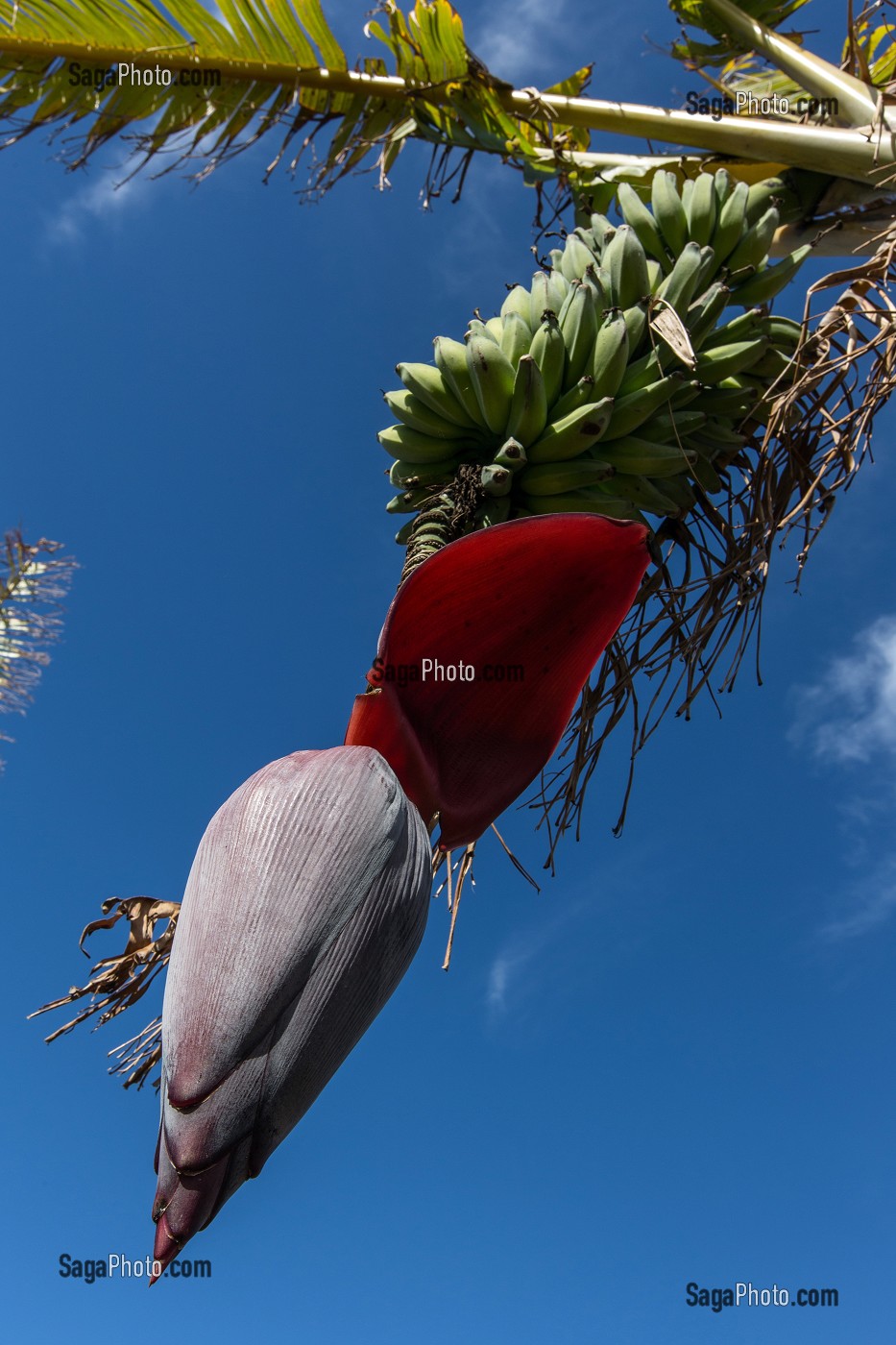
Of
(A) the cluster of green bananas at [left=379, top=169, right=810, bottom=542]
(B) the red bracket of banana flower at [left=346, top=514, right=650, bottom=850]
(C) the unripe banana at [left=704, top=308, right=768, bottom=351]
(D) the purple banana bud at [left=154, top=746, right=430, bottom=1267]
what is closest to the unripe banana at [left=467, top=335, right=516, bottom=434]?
(A) the cluster of green bananas at [left=379, top=169, right=810, bottom=542]

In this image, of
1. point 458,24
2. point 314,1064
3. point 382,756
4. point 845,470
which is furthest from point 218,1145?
point 458,24

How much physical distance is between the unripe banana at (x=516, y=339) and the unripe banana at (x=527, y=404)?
47 millimetres

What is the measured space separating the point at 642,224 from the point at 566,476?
25.4 inches

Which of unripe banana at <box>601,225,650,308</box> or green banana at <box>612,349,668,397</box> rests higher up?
unripe banana at <box>601,225,650,308</box>

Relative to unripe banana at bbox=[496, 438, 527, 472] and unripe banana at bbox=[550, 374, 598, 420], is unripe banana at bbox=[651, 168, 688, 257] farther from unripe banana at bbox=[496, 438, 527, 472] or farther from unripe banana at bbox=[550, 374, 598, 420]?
unripe banana at bbox=[496, 438, 527, 472]

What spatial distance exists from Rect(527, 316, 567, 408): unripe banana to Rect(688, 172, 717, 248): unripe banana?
1.60 feet

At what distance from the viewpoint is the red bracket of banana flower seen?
4.43 feet

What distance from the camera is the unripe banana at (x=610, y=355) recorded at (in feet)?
5.24

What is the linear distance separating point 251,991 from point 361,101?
262 centimetres

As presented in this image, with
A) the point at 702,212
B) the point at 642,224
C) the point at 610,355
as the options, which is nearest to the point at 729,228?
the point at 702,212

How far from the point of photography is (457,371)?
1.62m

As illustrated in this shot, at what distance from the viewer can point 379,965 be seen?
1121 mm

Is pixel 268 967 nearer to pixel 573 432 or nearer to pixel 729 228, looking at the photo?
pixel 573 432

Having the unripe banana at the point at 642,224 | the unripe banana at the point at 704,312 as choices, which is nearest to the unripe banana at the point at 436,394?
the unripe banana at the point at 704,312
